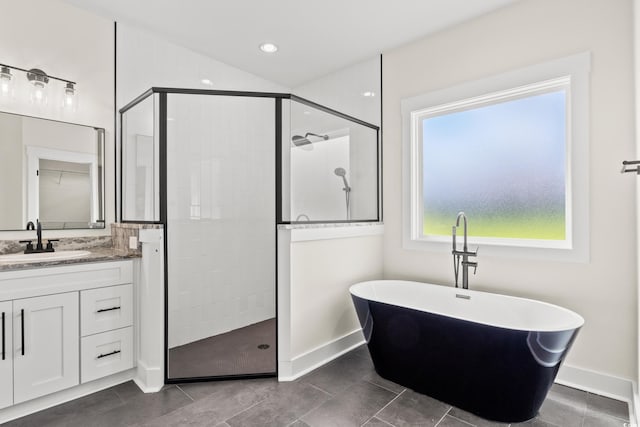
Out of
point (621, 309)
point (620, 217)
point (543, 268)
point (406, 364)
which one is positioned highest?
point (620, 217)

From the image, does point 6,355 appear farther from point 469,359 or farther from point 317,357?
point 469,359

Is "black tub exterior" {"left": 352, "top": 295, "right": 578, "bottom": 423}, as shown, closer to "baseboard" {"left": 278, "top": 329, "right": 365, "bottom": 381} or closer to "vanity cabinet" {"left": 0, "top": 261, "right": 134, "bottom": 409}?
"baseboard" {"left": 278, "top": 329, "right": 365, "bottom": 381}

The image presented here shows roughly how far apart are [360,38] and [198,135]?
5.62ft

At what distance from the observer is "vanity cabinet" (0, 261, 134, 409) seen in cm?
186

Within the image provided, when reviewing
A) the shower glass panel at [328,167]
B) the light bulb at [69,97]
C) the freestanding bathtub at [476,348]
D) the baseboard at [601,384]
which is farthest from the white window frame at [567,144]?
the light bulb at [69,97]

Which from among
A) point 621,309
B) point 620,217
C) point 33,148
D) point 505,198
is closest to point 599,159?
point 620,217

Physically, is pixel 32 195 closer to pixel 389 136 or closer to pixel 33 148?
pixel 33 148

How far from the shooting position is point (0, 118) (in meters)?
2.23

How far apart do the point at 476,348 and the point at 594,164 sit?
145 cm

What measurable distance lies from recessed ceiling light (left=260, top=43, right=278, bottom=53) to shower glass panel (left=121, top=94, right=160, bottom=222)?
4.27ft

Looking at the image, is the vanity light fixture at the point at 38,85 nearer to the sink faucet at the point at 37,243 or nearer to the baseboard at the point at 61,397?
the sink faucet at the point at 37,243

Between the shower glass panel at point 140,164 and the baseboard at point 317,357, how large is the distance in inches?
55.2

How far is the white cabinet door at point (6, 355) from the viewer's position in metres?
1.81

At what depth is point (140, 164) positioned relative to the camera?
252 cm
